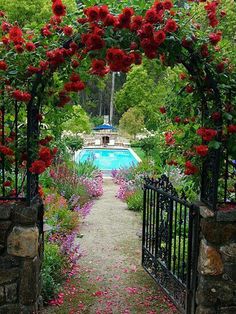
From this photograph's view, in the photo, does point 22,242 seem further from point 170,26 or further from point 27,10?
point 27,10

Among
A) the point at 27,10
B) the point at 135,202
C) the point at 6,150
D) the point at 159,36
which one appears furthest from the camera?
the point at 27,10

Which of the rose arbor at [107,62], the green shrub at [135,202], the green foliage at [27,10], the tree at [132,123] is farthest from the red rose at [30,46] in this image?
the tree at [132,123]

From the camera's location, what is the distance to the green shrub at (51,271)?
169 inches

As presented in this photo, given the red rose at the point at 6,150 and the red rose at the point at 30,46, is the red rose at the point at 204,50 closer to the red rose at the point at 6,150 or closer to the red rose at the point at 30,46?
the red rose at the point at 30,46

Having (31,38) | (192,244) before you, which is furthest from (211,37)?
(192,244)

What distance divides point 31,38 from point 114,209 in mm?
5861

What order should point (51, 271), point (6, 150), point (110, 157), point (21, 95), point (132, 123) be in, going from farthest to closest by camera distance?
point (132, 123) → point (110, 157) → point (51, 271) → point (6, 150) → point (21, 95)

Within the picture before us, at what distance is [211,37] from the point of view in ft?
10.5

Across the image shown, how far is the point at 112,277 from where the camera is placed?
5.11m

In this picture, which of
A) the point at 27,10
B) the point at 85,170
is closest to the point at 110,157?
the point at 27,10

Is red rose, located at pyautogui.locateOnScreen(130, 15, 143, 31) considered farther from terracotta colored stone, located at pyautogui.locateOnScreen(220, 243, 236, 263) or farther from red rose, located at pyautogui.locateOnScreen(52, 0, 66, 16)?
terracotta colored stone, located at pyautogui.locateOnScreen(220, 243, 236, 263)

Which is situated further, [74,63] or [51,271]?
[51,271]

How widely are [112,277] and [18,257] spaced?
1955 mm

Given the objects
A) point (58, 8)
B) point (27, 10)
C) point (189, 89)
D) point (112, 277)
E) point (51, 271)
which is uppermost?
point (27, 10)
